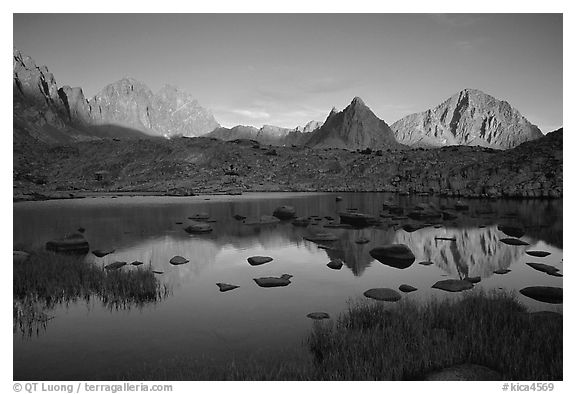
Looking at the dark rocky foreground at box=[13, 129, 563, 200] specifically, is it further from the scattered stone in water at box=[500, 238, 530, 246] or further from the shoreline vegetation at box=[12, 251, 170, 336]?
the shoreline vegetation at box=[12, 251, 170, 336]

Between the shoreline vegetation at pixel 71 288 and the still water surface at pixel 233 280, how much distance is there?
486 mm

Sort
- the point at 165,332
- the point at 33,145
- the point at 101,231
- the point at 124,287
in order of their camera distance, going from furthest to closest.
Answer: the point at 33,145
the point at 101,231
the point at 124,287
the point at 165,332

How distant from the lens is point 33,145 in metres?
110

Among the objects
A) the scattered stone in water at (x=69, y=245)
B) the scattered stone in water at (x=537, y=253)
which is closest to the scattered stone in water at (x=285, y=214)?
the scattered stone in water at (x=69, y=245)

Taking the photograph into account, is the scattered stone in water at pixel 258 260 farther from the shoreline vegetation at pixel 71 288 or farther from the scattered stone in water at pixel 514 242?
the scattered stone in water at pixel 514 242

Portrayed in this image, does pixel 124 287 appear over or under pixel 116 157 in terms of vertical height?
under

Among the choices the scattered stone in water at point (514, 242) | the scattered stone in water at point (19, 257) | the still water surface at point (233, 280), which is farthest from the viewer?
the scattered stone in water at point (514, 242)

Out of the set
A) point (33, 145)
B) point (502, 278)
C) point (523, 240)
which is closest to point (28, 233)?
point (502, 278)

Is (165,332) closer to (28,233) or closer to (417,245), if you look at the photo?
(417,245)

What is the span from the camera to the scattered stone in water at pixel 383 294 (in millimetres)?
12484

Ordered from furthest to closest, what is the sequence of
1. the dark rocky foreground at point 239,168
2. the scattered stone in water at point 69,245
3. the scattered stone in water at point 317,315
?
1. the dark rocky foreground at point 239,168
2. the scattered stone in water at point 69,245
3. the scattered stone in water at point 317,315

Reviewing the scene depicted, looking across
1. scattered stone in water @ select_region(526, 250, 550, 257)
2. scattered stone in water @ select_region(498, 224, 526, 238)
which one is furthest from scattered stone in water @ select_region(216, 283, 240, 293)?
scattered stone in water @ select_region(498, 224, 526, 238)
